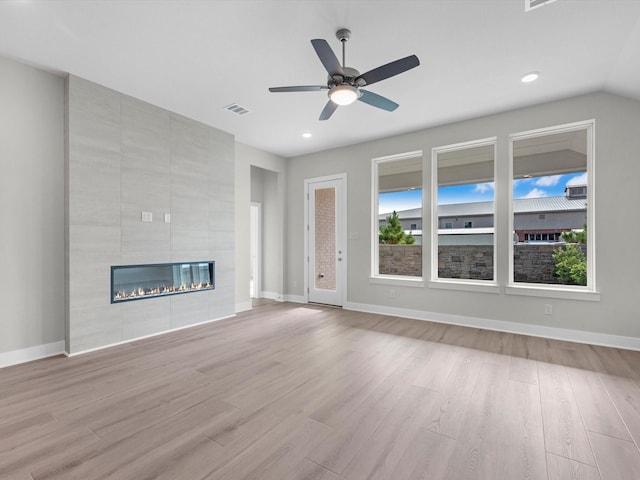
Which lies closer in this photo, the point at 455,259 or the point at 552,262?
the point at 552,262

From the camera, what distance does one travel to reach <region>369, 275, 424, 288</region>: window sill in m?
4.83

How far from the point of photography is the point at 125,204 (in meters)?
3.66

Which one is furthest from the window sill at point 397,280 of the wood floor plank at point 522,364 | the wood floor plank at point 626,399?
the wood floor plank at point 626,399

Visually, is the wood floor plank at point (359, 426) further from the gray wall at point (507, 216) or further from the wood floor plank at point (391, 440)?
the gray wall at point (507, 216)

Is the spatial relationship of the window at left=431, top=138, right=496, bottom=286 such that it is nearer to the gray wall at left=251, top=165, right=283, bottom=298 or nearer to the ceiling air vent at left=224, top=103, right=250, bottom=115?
the ceiling air vent at left=224, top=103, right=250, bottom=115

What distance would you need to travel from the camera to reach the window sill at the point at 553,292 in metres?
3.62

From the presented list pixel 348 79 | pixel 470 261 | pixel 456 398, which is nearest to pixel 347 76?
pixel 348 79

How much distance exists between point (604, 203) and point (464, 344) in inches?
91.9

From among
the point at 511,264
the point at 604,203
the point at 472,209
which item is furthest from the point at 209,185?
the point at 604,203

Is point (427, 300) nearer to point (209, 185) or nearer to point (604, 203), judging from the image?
point (604, 203)

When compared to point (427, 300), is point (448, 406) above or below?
below

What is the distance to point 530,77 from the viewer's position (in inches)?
128

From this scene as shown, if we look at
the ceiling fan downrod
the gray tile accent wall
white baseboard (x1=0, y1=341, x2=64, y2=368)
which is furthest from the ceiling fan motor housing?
white baseboard (x1=0, y1=341, x2=64, y2=368)

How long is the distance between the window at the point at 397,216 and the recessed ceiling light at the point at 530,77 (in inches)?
70.0
